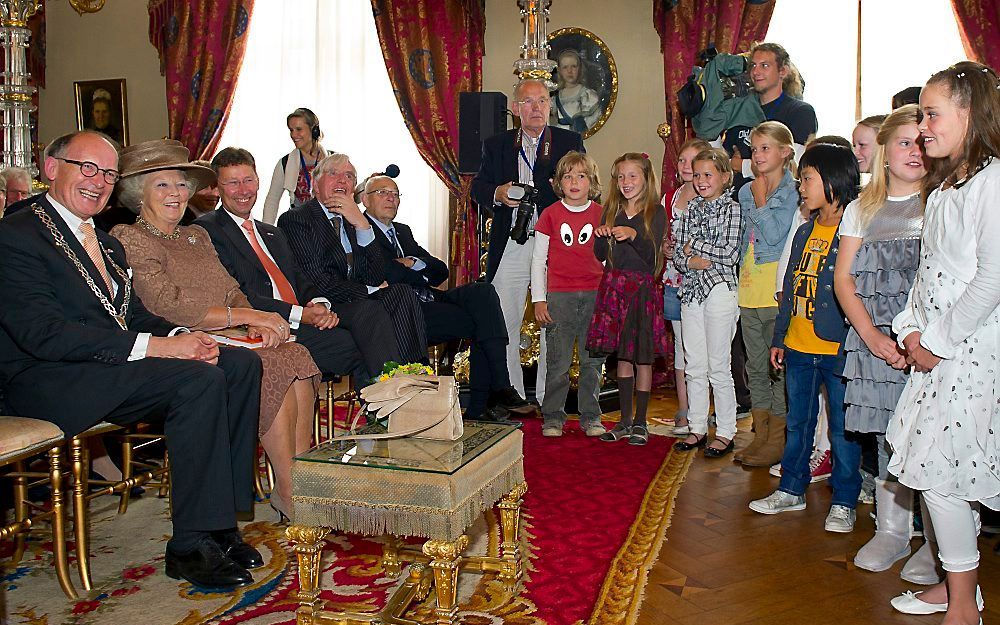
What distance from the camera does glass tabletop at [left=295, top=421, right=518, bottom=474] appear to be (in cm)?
221

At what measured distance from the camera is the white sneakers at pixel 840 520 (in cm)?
312

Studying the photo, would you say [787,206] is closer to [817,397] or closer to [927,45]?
[817,397]

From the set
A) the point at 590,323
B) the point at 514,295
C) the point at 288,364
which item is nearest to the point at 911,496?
the point at 590,323

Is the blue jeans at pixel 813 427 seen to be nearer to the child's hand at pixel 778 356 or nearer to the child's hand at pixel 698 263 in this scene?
the child's hand at pixel 778 356

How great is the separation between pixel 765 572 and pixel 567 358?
194cm

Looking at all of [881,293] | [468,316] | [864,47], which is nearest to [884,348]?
[881,293]

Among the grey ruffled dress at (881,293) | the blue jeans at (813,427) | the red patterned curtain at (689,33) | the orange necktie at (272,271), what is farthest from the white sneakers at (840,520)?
the red patterned curtain at (689,33)

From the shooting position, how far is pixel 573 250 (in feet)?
14.9

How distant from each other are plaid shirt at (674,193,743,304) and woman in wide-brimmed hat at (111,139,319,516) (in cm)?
185

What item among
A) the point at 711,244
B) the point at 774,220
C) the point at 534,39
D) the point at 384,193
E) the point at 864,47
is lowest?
the point at 711,244

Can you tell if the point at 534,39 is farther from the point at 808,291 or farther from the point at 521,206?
the point at 808,291

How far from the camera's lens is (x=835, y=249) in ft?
10.3

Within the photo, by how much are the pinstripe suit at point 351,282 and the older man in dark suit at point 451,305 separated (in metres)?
0.17

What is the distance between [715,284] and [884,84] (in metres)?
3.24
